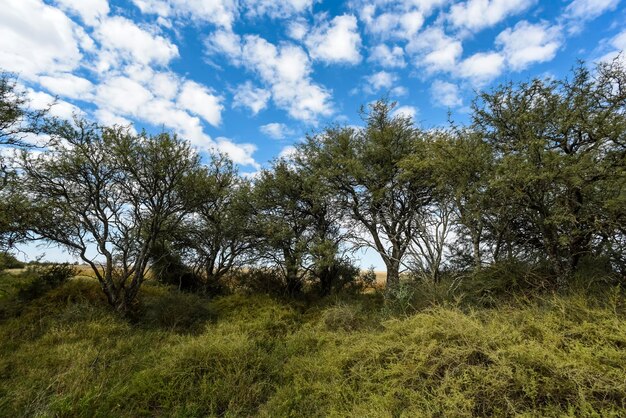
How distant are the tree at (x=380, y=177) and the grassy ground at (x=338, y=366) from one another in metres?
5.97

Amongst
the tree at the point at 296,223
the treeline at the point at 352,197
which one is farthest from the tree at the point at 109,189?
the tree at the point at 296,223

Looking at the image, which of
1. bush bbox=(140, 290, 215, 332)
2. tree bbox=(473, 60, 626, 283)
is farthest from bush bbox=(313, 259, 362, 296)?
tree bbox=(473, 60, 626, 283)

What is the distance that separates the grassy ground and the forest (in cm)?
5

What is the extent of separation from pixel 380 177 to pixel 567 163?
321 inches

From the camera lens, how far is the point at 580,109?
8344 millimetres

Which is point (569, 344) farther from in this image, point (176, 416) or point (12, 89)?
point (12, 89)

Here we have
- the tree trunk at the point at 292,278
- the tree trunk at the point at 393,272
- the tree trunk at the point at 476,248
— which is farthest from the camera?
the tree trunk at the point at 292,278

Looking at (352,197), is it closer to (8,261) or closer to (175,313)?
(175,313)

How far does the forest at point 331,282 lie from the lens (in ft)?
17.8

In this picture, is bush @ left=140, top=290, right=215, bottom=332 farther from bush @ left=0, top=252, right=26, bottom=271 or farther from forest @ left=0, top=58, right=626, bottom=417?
bush @ left=0, top=252, right=26, bottom=271

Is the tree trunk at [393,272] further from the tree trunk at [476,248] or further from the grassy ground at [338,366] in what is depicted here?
the grassy ground at [338,366]

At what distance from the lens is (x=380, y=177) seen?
15266 millimetres

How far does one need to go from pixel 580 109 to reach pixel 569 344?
6.91 meters

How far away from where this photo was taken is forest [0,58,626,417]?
5.41 metres
